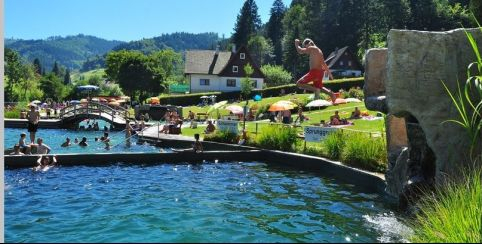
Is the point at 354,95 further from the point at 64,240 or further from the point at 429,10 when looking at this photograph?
the point at 429,10

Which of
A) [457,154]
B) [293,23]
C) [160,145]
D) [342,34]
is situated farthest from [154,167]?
[293,23]

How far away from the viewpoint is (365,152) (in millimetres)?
16812

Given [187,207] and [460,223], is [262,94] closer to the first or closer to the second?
[187,207]

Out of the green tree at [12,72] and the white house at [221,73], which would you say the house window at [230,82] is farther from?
the green tree at [12,72]

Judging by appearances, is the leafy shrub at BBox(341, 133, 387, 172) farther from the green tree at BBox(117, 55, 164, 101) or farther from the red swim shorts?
the green tree at BBox(117, 55, 164, 101)

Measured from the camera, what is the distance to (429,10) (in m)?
89.9

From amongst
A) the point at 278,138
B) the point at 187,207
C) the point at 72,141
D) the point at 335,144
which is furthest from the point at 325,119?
the point at 187,207

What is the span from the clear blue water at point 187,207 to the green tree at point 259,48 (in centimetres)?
10769

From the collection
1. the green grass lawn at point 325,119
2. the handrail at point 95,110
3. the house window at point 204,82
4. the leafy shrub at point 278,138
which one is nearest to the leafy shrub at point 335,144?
the leafy shrub at point 278,138

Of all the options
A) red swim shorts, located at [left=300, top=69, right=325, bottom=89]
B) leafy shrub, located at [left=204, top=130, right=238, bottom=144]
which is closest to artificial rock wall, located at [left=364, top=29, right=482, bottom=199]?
leafy shrub, located at [left=204, top=130, right=238, bottom=144]

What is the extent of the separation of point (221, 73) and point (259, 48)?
156 feet

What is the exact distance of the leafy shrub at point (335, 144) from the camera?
18.5 metres

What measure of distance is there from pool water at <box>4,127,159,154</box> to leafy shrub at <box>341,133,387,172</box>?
39.4 ft

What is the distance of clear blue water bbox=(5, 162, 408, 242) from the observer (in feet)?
31.8
